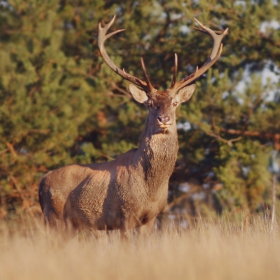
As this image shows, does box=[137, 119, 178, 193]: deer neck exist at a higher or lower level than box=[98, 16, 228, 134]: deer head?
lower

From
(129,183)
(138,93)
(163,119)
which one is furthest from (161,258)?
(138,93)

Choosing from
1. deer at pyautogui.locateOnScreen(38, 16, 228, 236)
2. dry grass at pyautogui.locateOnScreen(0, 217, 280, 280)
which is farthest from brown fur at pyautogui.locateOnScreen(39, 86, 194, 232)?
dry grass at pyautogui.locateOnScreen(0, 217, 280, 280)

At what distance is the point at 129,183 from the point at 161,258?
247cm

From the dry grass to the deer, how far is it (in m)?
0.91

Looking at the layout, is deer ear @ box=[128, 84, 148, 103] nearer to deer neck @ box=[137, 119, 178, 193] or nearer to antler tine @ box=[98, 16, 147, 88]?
antler tine @ box=[98, 16, 147, 88]

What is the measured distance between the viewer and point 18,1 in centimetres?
1678

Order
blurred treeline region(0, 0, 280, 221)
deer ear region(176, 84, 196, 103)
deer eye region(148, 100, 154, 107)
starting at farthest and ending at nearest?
1. blurred treeline region(0, 0, 280, 221)
2. deer ear region(176, 84, 196, 103)
3. deer eye region(148, 100, 154, 107)

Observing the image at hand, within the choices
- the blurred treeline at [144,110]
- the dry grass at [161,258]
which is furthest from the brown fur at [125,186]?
the blurred treeline at [144,110]

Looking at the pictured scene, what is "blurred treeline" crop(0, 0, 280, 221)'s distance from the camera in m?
15.3

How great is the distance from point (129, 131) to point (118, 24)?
273 cm

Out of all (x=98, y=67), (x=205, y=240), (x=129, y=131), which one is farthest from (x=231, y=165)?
(x=205, y=240)

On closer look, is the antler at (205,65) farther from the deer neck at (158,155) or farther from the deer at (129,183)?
the deer neck at (158,155)

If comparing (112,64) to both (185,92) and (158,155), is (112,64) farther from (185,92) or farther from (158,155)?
(158,155)

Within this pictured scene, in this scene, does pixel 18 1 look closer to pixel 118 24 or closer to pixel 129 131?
pixel 118 24
